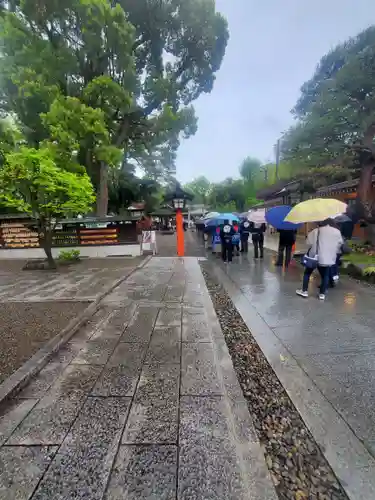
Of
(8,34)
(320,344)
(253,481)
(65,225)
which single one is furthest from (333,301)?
(8,34)

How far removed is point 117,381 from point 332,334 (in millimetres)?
3042

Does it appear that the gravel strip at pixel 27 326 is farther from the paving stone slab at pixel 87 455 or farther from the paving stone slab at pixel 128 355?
the paving stone slab at pixel 87 455

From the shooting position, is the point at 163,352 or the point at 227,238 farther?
the point at 227,238

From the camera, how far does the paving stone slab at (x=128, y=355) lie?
297cm

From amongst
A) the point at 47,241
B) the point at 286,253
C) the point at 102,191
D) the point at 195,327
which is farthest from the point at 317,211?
the point at 102,191

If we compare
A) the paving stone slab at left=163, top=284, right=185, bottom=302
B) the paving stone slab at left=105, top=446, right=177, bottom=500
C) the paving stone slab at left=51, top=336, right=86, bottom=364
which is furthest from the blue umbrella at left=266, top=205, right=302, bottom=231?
the paving stone slab at left=105, top=446, right=177, bottom=500

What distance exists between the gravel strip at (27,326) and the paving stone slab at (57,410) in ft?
2.11

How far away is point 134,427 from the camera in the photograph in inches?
79.7

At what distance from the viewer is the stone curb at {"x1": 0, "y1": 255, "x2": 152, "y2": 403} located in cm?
246

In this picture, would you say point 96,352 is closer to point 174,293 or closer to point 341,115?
point 174,293

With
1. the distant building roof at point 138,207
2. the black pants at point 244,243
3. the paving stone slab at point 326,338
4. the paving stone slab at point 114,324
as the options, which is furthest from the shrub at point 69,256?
the distant building roof at point 138,207

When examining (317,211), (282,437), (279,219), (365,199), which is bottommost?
(282,437)

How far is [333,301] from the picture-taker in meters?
5.23

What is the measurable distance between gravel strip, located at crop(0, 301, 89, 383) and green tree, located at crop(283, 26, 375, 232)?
919cm
